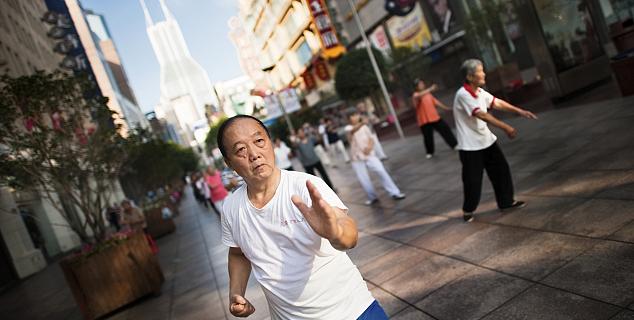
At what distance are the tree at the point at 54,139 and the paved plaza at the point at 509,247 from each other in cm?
216

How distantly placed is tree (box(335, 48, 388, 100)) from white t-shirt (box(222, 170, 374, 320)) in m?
26.6

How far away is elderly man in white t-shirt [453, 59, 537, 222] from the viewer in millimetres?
5602

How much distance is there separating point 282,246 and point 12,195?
19.1 m

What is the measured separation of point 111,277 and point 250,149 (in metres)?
6.44

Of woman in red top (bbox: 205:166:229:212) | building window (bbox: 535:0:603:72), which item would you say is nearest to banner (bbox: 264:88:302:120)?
woman in red top (bbox: 205:166:229:212)

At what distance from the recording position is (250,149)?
2.10 meters

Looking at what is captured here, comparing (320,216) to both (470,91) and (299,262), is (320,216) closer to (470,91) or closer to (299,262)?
(299,262)

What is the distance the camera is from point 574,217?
4.84m

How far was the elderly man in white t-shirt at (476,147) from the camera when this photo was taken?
5.60 m

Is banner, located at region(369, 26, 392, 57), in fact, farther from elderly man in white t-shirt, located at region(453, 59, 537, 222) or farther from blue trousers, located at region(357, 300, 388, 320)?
blue trousers, located at region(357, 300, 388, 320)

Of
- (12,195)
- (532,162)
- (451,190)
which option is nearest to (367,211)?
(451,190)

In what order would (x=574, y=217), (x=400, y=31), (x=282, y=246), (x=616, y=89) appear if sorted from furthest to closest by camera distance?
1. (x=400, y=31)
2. (x=616, y=89)
3. (x=574, y=217)
4. (x=282, y=246)

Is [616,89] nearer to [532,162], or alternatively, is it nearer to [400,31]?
[532,162]

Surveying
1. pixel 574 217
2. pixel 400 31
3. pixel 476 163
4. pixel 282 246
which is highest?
pixel 400 31
